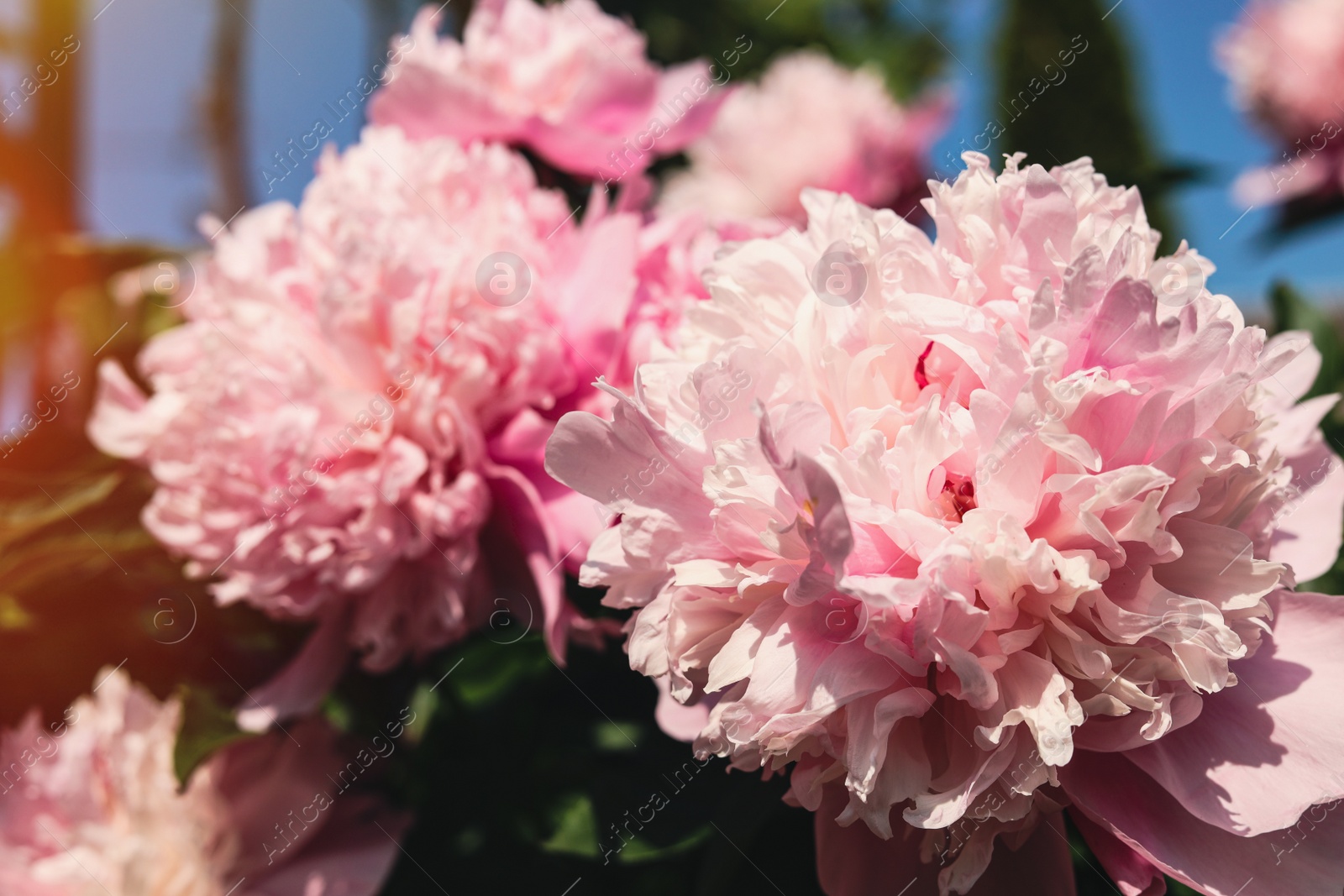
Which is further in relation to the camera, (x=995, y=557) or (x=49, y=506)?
(x=49, y=506)

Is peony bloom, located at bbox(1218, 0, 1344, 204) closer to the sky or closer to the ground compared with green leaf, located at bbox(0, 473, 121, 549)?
closer to the sky

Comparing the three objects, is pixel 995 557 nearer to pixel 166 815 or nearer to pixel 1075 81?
pixel 166 815

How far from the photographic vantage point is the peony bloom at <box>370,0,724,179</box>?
2.23 feet

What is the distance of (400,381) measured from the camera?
1.90 ft

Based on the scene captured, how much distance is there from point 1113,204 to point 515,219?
1.23ft

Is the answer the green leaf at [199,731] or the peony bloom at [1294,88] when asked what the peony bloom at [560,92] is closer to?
the green leaf at [199,731]

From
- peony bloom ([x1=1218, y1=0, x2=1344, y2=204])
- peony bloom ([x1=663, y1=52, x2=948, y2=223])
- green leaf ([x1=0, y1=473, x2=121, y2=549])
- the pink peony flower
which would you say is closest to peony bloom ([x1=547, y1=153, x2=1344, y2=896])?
the pink peony flower

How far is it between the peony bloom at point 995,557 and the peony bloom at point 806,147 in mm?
1047

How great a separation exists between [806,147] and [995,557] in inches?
53.1

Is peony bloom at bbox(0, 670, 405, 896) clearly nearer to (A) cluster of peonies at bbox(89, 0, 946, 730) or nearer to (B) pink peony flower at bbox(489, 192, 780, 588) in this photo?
(A) cluster of peonies at bbox(89, 0, 946, 730)

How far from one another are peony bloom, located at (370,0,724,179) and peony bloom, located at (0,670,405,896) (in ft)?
1.63

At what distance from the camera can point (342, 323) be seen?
0.57 meters

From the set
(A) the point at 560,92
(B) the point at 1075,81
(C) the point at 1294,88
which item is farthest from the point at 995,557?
(B) the point at 1075,81

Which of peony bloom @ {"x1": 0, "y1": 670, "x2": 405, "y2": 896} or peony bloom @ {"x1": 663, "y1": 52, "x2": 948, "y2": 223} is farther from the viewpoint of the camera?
peony bloom @ {"x1": 663, "y1": 52, "x2": 948, "y2": 223}
